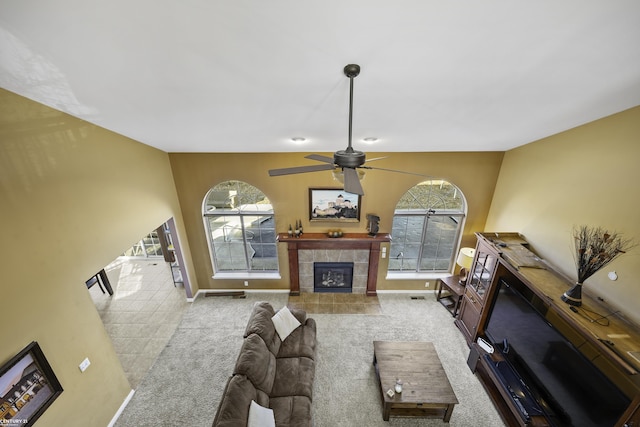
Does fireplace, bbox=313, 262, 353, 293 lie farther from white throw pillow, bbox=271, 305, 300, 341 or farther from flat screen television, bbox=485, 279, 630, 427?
flat screen television, bbox=485, 279, 630, 427

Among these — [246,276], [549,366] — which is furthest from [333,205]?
[549,366]

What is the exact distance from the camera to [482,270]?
3762mm

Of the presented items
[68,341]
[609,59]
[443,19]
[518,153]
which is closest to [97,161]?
[68,341]

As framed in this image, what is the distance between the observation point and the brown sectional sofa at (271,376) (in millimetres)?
2443

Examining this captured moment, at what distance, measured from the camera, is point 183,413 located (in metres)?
3.10

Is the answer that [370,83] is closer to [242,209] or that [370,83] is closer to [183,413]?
[242,209]

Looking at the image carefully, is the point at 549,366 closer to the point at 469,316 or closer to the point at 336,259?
the point at 469,316

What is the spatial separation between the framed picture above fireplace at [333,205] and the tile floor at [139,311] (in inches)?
148

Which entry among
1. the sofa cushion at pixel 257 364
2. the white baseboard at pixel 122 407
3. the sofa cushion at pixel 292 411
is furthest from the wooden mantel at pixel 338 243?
the white baseboard at pixel 122 407

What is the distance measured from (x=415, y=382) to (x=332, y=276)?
8.52 feet

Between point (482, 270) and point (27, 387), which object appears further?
point (482, 270)

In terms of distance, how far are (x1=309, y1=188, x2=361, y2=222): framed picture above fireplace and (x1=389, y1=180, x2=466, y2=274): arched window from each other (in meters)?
0.97

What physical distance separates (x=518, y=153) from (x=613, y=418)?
3.58m

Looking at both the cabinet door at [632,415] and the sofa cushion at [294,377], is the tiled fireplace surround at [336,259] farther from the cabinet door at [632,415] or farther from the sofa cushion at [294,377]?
the cabinet door at [632,415]
